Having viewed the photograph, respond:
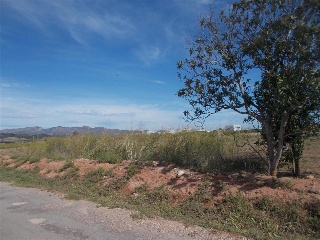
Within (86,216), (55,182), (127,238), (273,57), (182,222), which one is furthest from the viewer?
(55,182)

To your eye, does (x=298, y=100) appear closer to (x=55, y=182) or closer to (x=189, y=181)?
(x=189, y=181)

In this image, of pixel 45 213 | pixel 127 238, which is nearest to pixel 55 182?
pixel 45 213

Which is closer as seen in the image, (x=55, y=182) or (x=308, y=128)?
(x=308, y=128)

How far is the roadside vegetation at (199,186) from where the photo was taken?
5.43 m

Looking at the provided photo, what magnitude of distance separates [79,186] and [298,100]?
645 centimetres

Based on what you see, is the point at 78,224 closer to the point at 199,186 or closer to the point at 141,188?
the point at 141,188

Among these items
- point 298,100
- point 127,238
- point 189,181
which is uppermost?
point 298,100

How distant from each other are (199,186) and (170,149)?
361 cm

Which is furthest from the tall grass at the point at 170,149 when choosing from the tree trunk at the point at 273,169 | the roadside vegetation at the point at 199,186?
the tree trunk at the point at 273,169

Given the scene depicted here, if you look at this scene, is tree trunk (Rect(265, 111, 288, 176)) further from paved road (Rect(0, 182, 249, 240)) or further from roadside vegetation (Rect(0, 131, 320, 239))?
paved road (Rect(0, 182, 249, 240))

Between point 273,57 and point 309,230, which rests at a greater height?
point 273,57

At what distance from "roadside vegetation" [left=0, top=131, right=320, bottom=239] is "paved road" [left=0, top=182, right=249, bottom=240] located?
356 mm

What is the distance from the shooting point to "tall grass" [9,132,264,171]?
8994 mm

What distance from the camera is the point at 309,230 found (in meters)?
5.09
